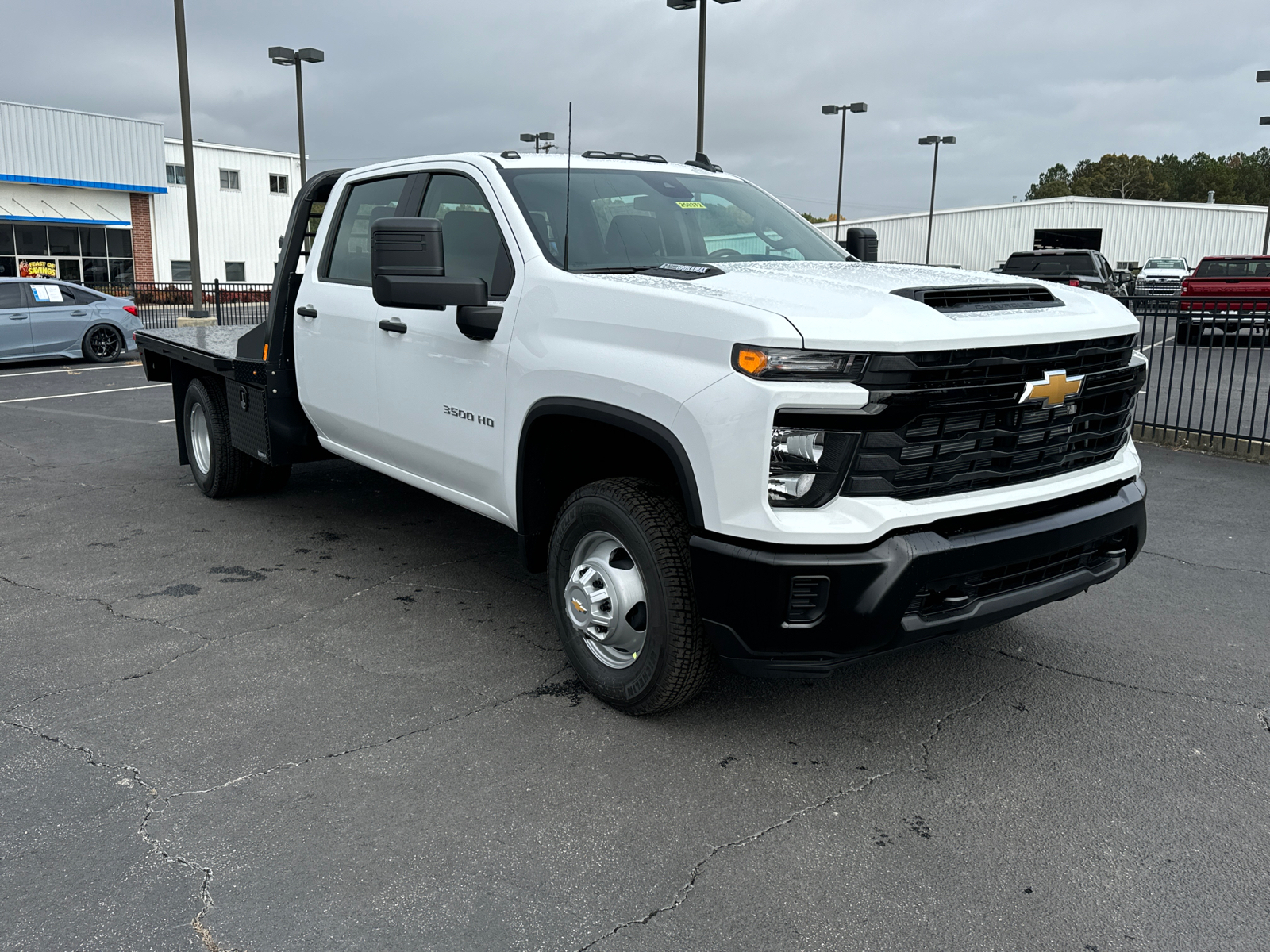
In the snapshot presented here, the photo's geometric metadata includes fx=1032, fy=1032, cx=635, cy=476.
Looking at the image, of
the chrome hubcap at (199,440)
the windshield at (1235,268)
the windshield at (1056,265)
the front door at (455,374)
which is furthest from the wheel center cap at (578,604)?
the windshield at (1235,268)

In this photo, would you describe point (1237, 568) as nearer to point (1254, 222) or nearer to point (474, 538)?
point (474, 538)

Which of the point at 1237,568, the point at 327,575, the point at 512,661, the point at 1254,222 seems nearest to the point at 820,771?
the point at 512,661

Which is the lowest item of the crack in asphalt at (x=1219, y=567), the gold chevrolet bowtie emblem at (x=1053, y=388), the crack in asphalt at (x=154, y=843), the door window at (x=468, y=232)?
the crack in asphalt at (x=154, y=843)

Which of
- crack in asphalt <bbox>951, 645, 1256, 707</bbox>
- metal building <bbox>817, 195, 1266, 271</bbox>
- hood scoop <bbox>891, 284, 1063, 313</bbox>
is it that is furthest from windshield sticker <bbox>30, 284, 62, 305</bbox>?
Answer: metal building <bbox>817, 195, 1266, 271</bbox>

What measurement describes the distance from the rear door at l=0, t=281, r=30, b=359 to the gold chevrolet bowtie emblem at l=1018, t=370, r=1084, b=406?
16.4 meters

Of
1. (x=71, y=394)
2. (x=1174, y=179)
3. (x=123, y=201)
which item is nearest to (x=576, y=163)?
(x=71, y=394)

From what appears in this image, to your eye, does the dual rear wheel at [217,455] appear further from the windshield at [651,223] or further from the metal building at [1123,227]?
the metal building at [1123,227]

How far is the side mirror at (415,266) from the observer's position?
3.80 meters

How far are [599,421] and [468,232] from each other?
1385 millimetres

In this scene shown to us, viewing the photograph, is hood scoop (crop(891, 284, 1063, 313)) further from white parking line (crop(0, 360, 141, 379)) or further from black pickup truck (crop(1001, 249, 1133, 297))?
black pickup truck (crop(1001, 249, 1133, 297))

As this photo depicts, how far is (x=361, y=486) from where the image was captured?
297 inches

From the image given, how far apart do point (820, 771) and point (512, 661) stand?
143 centimetres

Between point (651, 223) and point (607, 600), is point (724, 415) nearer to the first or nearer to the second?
point (607, 600)

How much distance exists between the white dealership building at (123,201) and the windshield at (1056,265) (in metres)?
29.3
